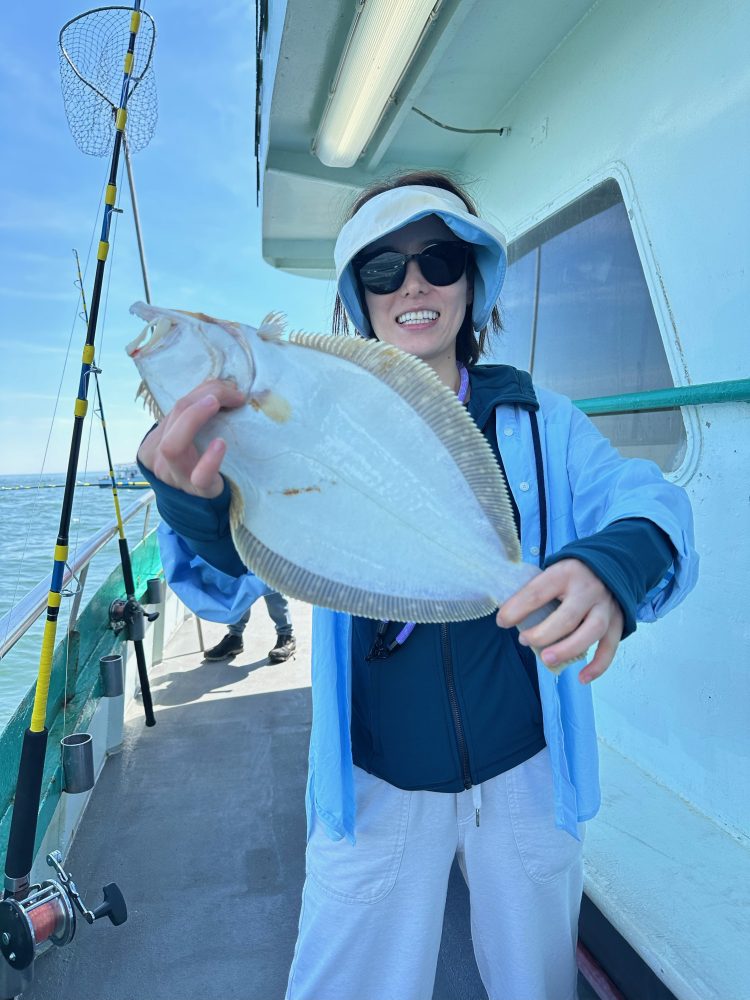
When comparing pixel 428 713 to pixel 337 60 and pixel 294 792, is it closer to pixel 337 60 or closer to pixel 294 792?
pixel 294 792

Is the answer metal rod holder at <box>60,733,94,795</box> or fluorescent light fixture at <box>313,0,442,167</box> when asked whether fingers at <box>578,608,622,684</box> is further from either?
fluorescent light fixture at <box>313,0,442,167</box>

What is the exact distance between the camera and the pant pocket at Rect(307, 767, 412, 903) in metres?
1.42

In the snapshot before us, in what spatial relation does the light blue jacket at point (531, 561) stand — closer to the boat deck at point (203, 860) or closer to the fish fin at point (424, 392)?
the fish fin at point (424, 392)

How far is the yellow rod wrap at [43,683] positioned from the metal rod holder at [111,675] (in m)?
0.96

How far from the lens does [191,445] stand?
1017mm

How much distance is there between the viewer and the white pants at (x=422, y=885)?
1.43m

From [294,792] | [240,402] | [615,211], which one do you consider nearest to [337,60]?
[615,211]

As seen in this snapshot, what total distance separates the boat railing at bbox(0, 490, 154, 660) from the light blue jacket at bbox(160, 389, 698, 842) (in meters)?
0.99

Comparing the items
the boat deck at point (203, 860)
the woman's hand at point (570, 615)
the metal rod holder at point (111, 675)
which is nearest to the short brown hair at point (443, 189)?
the woman's hand at point (570, 615)

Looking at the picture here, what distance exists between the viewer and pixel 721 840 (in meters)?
2.06

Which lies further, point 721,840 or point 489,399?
point 721,840

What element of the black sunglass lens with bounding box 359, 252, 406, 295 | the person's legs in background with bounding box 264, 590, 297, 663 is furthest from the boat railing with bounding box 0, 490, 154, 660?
the black sunglass lens with bounding box 359, 252, 406, 295

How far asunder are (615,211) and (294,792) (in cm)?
301

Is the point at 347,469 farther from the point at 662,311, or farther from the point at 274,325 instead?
the point at 662,311
